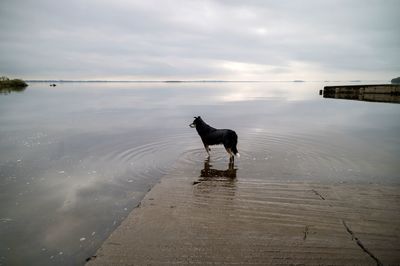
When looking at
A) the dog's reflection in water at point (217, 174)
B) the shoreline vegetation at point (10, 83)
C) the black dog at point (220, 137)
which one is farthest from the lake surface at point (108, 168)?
the shoreline vegetation at point (10, 83)

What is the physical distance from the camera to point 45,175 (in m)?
9.62

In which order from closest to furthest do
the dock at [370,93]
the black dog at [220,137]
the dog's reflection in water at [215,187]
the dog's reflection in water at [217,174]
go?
the dog's reflection in water at [215,187] → the dog's reflection in water at [217,174] → the black dog at [220,137] → the dock at [370,93]

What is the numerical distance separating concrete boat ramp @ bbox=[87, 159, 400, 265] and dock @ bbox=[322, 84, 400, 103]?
49222mm

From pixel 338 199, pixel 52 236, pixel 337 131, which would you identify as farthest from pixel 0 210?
pixel 337 131

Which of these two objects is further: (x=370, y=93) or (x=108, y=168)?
(x=370, y=93)

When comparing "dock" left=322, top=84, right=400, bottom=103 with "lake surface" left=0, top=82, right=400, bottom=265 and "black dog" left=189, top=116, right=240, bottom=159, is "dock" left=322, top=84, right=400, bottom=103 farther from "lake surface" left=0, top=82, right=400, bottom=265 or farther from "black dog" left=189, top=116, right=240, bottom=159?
"black dog" left=189, top=116, right=240, bottom=159

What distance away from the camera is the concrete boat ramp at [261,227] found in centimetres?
444

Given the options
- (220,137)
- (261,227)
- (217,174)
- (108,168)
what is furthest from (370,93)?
(261,227)

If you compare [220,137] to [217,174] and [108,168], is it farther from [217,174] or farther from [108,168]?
[108,168]

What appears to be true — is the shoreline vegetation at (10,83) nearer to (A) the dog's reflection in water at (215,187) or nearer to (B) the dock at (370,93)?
(B) the dock at (370,93)

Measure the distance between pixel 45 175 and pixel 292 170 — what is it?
9.41 m

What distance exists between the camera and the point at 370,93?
54.8 m

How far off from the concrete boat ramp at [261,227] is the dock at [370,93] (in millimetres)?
49222

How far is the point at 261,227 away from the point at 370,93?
61771mm
